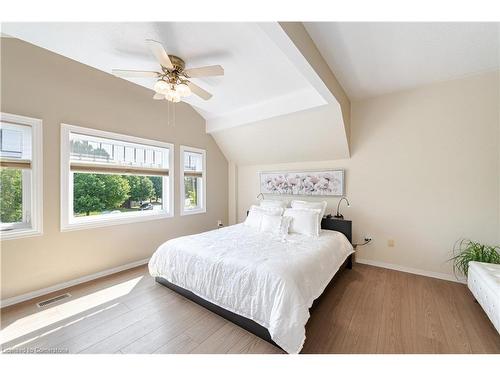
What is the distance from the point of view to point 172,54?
6.76 feet

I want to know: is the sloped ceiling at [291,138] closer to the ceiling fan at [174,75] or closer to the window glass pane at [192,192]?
the window glass pane at [192,192]

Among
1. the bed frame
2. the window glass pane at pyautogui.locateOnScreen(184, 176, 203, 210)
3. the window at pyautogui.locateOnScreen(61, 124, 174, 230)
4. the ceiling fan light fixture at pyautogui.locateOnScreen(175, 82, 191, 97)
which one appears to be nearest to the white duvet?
the bed frame

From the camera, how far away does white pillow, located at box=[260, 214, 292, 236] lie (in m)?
2.89

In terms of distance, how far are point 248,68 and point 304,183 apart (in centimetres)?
225

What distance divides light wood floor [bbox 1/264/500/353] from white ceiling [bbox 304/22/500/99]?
2650 millimetres

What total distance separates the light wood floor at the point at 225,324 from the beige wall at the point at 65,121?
0.34 m

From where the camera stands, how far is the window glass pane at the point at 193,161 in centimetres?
391

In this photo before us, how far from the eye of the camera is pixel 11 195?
2178mm

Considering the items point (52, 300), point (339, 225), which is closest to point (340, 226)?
point (339, 225)

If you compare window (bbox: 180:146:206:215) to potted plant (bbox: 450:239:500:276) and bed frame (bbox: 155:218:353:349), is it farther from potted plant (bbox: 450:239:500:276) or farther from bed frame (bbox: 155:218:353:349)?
potted plant (bbox: 450:239:500:276)
